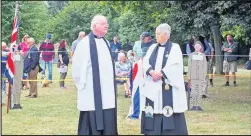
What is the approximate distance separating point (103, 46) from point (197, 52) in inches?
218

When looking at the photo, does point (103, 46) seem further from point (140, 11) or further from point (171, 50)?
point (140, 11)

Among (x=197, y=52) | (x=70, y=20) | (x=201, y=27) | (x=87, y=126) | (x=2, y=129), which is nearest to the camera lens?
(x=87, y=126)

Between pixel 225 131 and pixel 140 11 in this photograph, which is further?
pixel 140 11

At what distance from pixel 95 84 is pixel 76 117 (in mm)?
3974

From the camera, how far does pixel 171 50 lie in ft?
25.0

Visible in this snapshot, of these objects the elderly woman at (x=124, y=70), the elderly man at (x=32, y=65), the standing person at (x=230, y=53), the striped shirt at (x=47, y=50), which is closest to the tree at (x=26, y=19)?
the striped shirt at (x=47, y=50)

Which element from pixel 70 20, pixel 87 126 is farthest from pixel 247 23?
pixel 70 20

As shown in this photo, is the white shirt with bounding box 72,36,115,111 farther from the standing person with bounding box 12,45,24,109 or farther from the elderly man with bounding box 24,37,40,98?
the elderly man with bounding box 24,37,40,98

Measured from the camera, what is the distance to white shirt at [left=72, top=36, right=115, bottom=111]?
7457mm

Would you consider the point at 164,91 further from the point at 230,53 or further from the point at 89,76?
the point at 230,53

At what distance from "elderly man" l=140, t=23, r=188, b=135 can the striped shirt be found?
10.9 m

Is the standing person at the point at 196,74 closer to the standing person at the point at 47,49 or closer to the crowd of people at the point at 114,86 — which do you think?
the crowd of people at the point at 114,86

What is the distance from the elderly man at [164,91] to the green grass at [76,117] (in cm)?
182

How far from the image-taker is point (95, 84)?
7.45 meters
